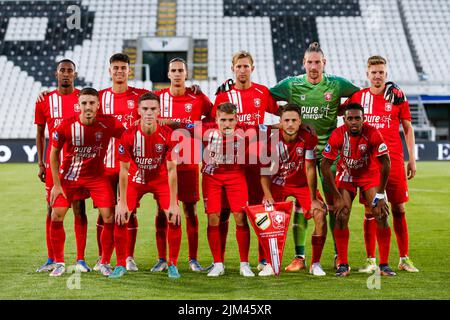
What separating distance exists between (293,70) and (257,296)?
21.8 m

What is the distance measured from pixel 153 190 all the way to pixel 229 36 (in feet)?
74.1

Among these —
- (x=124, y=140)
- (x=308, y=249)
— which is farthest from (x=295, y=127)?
(x=308, y=249)

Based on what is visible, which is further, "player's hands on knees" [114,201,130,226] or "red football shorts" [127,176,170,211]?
"red football shorts" [127,176,170,211]

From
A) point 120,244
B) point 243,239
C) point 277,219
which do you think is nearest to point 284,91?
point 277,219

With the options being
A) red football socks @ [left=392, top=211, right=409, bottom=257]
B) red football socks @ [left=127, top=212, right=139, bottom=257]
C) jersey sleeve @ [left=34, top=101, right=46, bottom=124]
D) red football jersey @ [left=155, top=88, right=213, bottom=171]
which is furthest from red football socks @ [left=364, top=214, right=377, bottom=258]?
jersey sleeve @ [left=34, top=101, right=46, bottom=124]

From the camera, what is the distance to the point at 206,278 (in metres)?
5.75

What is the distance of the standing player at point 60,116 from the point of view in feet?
20.1

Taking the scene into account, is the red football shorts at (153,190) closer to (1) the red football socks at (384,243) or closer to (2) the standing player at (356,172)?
(2) the standing player at (356,172)

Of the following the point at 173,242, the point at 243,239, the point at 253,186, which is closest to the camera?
the point at 173,242

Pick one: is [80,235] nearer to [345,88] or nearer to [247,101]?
[247,101]

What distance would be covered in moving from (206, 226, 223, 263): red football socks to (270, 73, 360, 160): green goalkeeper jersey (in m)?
1.11

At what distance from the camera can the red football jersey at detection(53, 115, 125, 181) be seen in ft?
19.5

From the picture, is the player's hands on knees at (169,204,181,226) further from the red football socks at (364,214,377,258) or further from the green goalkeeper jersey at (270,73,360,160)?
the red football socks at (364,214,377,258)

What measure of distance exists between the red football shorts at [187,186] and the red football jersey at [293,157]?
2.23ft
